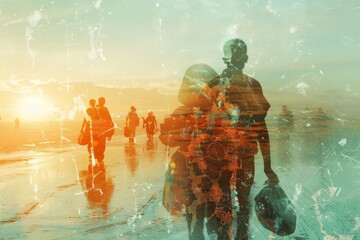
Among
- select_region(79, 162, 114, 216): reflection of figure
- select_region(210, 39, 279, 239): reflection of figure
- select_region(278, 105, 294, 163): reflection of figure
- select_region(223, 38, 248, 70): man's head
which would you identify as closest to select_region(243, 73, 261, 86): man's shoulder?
select_region(210, 39, 279, 239): reflection of figure

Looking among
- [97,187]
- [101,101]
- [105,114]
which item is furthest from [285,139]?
[97,187]

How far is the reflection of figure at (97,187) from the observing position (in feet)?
25.8

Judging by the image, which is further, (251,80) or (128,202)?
(128,202)

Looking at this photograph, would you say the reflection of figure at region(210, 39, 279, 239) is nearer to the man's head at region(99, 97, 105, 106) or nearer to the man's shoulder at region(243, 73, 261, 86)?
the man's shoulder at region(243, 73, 261, 86)

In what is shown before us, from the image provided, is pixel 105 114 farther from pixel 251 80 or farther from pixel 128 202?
pixel 251 80

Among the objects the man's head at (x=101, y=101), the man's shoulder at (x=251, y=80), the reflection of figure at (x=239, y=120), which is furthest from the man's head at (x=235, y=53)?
the man's head at (x=101, y=101)

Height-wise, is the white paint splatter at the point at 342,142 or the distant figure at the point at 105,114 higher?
the distant figure at the point at 105,114

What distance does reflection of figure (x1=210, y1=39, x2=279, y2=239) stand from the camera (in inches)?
176

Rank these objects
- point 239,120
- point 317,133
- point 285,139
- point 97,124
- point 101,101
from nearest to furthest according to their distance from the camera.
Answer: point 239,120
point 101,101
point 97,124
point 285,139
point 317,133

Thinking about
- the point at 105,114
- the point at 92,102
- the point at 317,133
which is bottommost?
the point at 317,133

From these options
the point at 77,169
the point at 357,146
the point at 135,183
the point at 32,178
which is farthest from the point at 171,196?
the point at 357,146

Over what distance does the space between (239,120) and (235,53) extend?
672 mm

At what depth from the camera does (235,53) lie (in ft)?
15.0

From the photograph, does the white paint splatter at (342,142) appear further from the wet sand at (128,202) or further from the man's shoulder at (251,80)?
the man's shoulder at (251,80)
